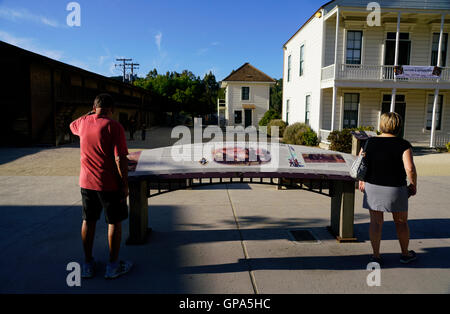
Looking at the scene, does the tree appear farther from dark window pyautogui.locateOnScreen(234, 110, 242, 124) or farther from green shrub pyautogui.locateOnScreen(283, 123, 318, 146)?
green shrub pyautogui.locateOnScreen(283, 123, 318, 146)

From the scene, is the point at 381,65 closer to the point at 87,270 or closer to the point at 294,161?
the point at 294,161

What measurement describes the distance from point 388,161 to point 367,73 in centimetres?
1565

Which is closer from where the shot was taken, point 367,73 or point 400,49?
point 367,73

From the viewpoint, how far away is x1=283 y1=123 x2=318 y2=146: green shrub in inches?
744

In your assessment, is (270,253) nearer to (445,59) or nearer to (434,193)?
(434,193)

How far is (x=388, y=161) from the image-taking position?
394 centimetres

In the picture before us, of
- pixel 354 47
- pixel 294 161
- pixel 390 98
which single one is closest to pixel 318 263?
pixel 294 161

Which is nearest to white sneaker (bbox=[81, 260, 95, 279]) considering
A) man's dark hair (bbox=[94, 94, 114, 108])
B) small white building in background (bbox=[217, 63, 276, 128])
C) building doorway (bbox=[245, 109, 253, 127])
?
man's dark hair (bbox=[94, 94, 114, 108])

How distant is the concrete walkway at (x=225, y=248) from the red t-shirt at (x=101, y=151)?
1.14 metres
